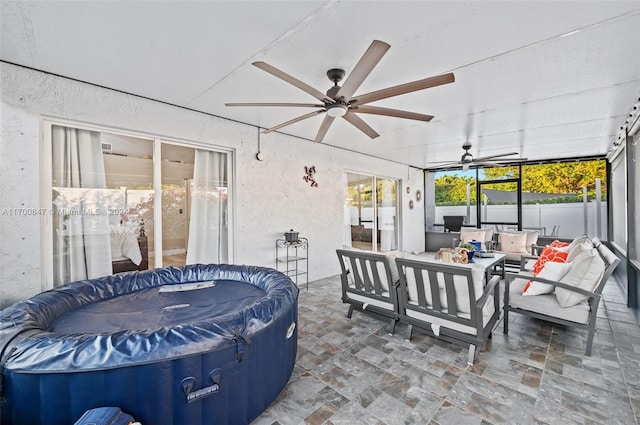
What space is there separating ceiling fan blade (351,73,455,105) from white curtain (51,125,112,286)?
2.88m

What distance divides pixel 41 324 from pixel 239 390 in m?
1.35

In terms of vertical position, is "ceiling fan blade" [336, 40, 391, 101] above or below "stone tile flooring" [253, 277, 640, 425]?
above

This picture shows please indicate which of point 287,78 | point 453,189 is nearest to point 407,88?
point 287,78

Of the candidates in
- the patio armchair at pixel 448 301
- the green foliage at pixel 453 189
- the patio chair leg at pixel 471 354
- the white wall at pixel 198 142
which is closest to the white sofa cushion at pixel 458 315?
the patio armchair at pixel 448 301

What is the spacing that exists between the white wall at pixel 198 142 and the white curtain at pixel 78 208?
0.67 feet

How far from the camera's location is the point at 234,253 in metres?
3.96

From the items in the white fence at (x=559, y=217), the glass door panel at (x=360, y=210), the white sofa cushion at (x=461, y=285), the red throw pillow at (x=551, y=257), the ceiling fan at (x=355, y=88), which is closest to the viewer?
the ceiling fan at (x=355, y=88)

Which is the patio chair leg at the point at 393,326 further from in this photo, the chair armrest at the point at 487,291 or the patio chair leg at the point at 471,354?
the chair armrest at the point at 487,291

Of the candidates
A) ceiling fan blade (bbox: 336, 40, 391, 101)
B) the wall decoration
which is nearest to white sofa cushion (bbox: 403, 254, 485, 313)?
ceiling fan blade (bbox: 336, 40, 391, 101)

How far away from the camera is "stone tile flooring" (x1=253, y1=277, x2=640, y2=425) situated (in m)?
1.79

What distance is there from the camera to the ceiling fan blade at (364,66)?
1.57 m

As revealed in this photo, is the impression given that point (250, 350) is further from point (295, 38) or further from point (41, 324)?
point (295, 38)

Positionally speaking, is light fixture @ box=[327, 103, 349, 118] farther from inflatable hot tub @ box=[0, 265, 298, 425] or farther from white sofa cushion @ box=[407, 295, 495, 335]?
white sofa cushion @ box=[407, 295, 495, 335]

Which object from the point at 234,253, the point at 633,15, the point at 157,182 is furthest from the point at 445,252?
the point at 157,182
